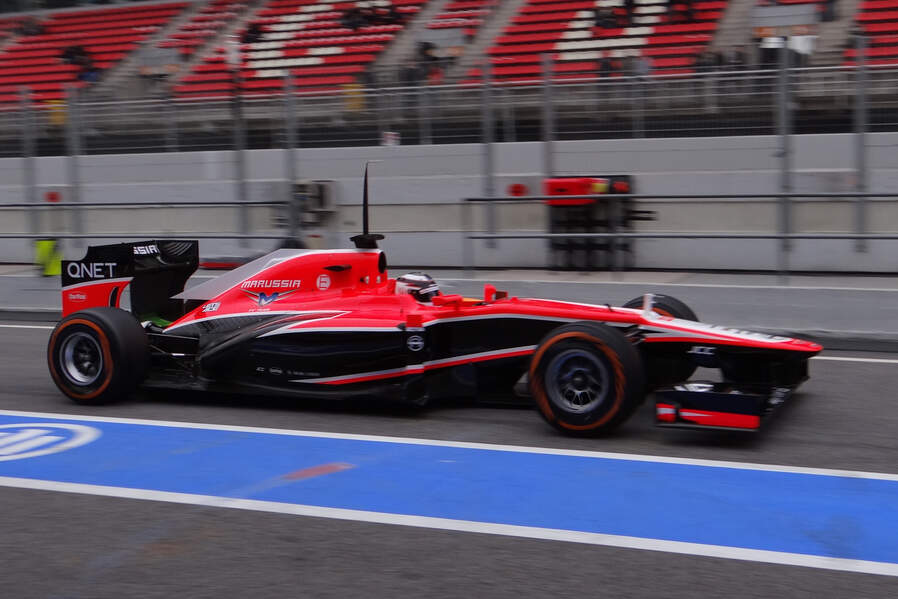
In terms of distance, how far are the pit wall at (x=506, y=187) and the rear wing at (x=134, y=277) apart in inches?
182

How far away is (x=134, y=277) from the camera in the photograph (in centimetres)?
749

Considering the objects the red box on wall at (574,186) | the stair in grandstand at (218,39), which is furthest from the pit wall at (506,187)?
the stair in grandstand at (218,39)

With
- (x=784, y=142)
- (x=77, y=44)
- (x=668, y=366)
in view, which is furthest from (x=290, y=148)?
(x=77, y=44)

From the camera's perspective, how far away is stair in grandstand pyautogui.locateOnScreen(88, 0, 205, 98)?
1830 cm

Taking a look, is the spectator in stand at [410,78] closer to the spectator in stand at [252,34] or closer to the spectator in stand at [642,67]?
the spectator in stand at [642,67]

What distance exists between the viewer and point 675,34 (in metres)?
14.7

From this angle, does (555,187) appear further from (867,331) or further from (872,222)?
(867,331)

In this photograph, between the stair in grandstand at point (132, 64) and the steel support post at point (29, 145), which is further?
the stair in grandstand at point (132, 64)

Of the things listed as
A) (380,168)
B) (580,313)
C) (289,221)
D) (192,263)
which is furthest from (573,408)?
(380,168)

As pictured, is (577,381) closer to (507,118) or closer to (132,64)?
(507,118)

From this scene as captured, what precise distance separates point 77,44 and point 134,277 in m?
17.5

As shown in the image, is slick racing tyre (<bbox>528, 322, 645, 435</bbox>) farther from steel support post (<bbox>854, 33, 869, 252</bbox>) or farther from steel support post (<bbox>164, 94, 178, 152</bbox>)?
steel support post (<bbox>164, 94, 178, 152</bbox>)

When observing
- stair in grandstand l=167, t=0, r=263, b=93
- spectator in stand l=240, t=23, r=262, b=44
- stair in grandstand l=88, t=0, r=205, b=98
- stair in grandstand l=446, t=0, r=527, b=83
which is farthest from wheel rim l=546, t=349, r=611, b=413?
spectator in stand l=240, t=23, r=262, b=44

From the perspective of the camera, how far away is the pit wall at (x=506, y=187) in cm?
1219
